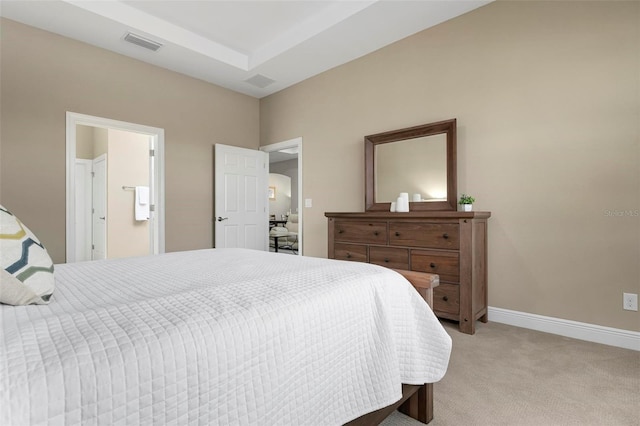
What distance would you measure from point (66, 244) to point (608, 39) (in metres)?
5.14

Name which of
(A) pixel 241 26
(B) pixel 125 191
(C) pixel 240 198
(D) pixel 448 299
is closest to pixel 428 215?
(D) pixel 448 299

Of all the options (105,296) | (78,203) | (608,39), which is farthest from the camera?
(78,203)

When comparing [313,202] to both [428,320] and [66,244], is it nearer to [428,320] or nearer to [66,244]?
[66,244]

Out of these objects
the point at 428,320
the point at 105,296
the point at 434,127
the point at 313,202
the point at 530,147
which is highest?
the point at 434,127

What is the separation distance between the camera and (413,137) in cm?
328

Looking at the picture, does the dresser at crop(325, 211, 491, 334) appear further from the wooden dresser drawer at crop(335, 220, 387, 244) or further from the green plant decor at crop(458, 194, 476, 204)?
the green plant decor at crop(458, 194, 476, 204)

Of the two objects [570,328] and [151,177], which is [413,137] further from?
[151,177]

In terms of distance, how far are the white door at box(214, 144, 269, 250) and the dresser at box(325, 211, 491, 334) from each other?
2.21m

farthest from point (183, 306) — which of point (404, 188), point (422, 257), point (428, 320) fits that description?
point (404, 188)

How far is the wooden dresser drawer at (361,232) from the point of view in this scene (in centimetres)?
300

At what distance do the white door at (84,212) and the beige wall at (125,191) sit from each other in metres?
1.04

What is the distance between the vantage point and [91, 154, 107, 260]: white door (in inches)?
202

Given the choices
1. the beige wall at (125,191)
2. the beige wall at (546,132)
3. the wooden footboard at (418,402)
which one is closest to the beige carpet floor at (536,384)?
the wooden footboard at (418,402)

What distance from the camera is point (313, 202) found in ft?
14.5
